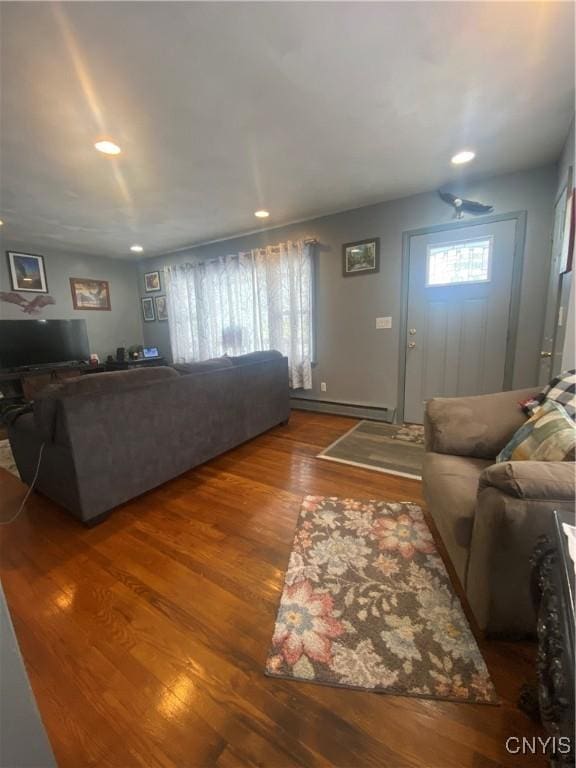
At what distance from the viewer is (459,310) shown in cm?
297

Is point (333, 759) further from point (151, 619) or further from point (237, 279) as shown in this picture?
point (237, 279)

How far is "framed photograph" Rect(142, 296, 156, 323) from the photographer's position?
5.37 meters

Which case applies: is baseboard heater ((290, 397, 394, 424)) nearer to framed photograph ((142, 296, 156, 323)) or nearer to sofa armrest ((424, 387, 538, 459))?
sofa armrest ((424, 387, 538, 459))

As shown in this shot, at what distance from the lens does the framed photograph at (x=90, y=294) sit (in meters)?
4.64

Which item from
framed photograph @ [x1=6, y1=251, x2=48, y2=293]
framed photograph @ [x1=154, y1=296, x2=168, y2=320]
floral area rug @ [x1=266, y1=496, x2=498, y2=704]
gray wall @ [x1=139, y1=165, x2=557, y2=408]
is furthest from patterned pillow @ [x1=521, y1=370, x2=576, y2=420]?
framed photograph @ [x1=6, y1=251, x2=48, y2=293]

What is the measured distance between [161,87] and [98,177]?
1.27 metres

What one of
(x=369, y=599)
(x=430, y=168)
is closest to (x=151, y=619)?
(x=369, y=599)

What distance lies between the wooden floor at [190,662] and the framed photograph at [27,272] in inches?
141

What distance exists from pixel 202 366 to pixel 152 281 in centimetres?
366

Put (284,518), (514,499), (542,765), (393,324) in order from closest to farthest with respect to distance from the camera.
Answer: (542,765) → (514,499) → (284,518) → (393,324)

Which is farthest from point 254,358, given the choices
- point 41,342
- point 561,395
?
point 41,342

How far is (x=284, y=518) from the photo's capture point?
1814mm

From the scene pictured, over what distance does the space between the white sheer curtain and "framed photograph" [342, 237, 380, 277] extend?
433 mm

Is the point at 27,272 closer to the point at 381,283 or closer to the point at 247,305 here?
the point at 247,305
